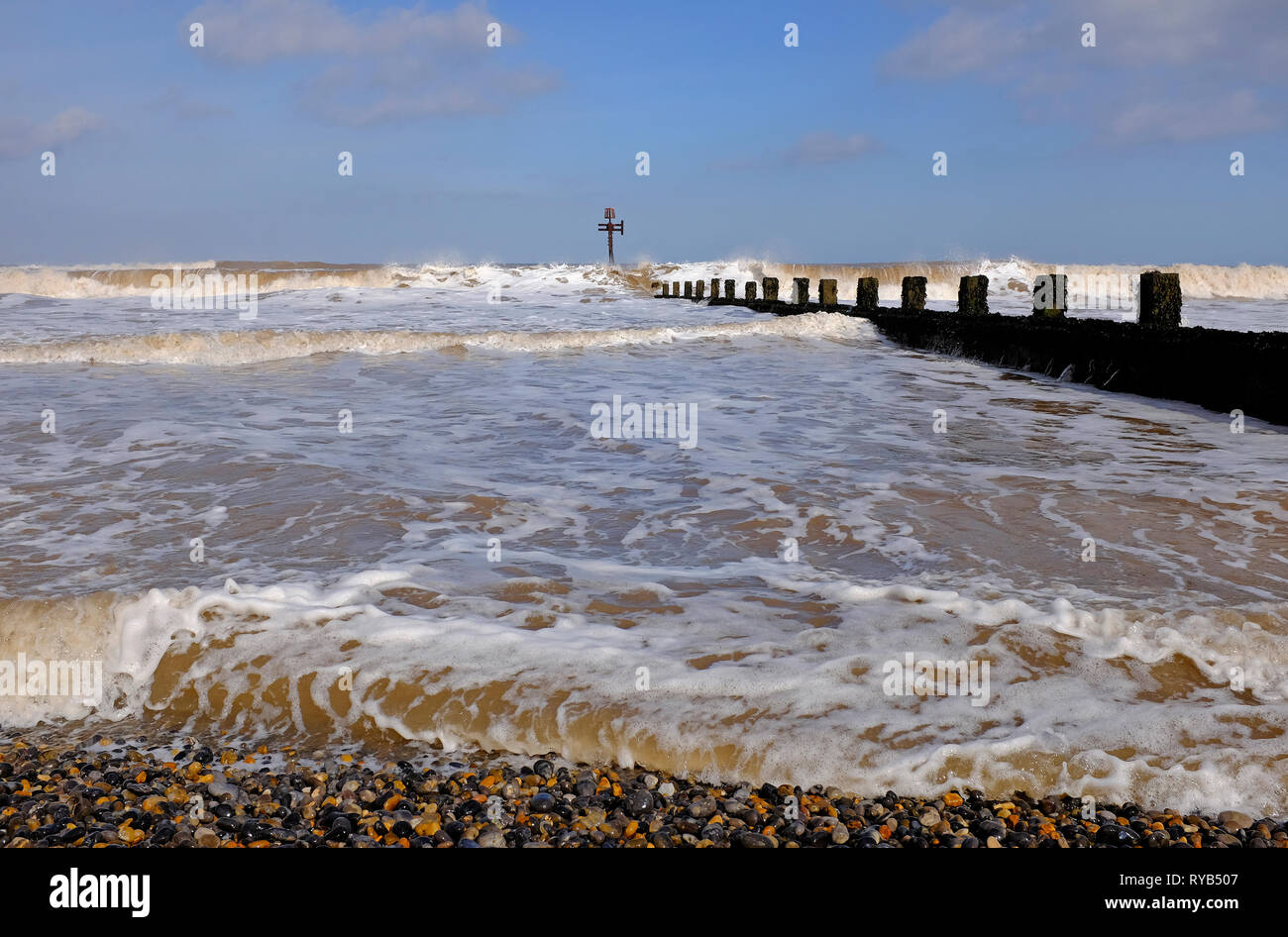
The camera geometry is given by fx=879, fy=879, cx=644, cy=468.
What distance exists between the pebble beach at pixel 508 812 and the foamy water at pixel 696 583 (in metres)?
0.10

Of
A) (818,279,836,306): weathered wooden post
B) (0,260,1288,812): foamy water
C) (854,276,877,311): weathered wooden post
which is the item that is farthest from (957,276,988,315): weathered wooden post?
(818,279,836,306): weathered wooden post

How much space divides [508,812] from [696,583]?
157 centimetres

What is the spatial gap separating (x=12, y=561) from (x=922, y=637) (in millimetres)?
3728

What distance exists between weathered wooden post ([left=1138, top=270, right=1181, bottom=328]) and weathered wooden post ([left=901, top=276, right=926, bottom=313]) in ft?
19.6

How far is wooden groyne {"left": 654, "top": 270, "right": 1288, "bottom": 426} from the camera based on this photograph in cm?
688

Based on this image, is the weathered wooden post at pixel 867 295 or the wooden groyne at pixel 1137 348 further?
the weathered wooden post at pixel 867 295

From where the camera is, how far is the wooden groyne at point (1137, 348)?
688cm

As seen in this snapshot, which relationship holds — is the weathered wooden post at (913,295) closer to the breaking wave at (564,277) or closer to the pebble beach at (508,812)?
the pebble beach at (508,812)

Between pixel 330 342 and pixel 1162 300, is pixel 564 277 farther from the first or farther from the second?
pixel 1162 300

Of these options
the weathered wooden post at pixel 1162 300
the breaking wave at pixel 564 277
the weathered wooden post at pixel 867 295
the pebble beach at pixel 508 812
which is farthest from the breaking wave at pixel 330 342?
the breaking wave at pixel 564 277

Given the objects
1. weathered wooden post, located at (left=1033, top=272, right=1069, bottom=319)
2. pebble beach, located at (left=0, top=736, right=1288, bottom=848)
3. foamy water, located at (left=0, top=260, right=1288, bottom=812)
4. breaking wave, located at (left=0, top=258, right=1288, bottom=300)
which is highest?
breaking wave, located at (left=0, top=258, right=1288, bottom=300)

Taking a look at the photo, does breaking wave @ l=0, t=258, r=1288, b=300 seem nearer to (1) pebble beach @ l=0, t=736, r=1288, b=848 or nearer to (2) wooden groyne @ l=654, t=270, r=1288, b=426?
(2) wooden groyne @ l=654, t=270, r=1288, b=426

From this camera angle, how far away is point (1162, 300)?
8.65 meters
